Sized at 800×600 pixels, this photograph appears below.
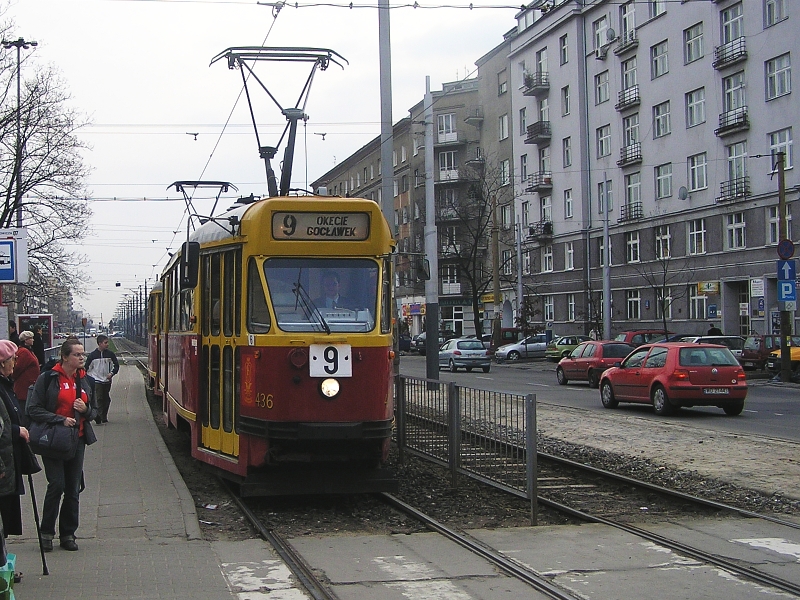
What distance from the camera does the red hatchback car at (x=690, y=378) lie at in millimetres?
20734

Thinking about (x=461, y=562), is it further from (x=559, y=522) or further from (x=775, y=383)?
(x=775, y=383)

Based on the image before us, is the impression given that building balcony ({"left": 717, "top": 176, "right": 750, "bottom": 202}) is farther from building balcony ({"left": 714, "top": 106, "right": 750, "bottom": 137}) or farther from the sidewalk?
the sidewalk

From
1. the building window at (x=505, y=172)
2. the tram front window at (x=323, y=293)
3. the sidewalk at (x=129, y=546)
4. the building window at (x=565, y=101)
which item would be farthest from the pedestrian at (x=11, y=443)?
the building window at (x=505, y=172)

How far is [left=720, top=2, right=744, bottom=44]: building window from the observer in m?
42.1

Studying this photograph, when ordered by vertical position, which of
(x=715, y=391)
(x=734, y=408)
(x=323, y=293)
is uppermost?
(x=323, y=293)

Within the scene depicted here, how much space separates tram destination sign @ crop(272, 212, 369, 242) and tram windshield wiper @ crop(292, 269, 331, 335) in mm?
424

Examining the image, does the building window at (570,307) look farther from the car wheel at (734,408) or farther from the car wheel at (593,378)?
the car wheel at (734,408)

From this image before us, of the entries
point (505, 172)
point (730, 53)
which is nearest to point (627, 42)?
point (730, 53)

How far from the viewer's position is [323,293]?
33.1ft

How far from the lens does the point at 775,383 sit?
103 feet

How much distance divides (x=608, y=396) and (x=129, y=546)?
656 inches

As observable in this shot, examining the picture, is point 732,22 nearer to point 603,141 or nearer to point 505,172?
point 603,141

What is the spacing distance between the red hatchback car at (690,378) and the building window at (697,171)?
83.5ft

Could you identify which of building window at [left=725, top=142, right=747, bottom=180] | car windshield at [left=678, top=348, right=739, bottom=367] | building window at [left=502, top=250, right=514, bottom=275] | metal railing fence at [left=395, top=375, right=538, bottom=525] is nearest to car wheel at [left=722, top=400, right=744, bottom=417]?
car windshield at [left=678, top=348, right=739, bottom=367]
